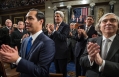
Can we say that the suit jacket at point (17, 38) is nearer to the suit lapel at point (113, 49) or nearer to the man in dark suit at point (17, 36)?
the man in dark suit at point (17, 36)

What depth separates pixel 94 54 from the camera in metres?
1.23

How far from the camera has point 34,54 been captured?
1389 mm

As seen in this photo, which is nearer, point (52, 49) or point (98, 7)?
point (52, 49)

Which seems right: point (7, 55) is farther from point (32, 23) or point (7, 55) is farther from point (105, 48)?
point (105, 48)

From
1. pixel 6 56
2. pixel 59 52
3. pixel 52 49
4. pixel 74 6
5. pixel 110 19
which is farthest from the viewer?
pixel 74 6

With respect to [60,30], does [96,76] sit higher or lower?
lower

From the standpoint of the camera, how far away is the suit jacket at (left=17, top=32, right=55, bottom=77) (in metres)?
1.27

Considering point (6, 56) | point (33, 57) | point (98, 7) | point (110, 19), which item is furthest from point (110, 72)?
point (98, 7)

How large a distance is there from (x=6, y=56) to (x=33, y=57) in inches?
11.5

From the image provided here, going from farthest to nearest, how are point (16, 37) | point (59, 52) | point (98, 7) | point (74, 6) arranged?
1. point (74, 6)
2. point (98, 7)
3. point (16, 37)
4. point (59, 52)

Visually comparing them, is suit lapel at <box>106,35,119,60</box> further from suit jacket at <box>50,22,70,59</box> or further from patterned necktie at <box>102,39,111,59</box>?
suit jacket at <box>50,22,70,59</box>

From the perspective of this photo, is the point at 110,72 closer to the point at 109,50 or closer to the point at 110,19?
the point at 109,50

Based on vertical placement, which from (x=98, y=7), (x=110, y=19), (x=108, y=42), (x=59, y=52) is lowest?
(x=59, y=52)

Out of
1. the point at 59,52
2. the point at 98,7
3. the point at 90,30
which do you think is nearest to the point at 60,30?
the point at 59,52
